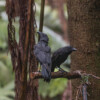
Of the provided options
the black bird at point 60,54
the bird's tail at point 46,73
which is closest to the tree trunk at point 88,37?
the black bird at point 60,54

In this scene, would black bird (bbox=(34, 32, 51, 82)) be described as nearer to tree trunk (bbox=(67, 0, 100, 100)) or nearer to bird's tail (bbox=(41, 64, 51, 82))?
bird's tail (bbox=(41, 64, 51, 82))

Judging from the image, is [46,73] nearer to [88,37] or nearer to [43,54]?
[43,54]

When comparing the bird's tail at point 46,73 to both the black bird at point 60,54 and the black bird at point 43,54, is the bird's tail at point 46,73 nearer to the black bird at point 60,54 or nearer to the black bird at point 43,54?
the black bird at point 43,54

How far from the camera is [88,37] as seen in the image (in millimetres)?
1206

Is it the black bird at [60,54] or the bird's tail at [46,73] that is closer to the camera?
the bird's tail at [46,73]

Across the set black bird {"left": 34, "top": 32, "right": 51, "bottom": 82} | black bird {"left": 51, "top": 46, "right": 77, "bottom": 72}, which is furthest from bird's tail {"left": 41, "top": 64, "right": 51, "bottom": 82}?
black bird {"left": 51, "top": 46, "right": 77, "bottom": 72}

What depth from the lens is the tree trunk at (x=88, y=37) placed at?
1.19 meters

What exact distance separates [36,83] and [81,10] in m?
0.48

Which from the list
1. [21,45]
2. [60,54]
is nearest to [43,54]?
[60,54]

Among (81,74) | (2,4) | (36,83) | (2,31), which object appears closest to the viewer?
(81,74)

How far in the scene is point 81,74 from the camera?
1030 millimetres

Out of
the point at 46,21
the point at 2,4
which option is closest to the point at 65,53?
the point at 2,4

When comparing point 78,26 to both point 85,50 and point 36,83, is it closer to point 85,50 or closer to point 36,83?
point 85,50

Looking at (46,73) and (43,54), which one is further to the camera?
(43,54)
